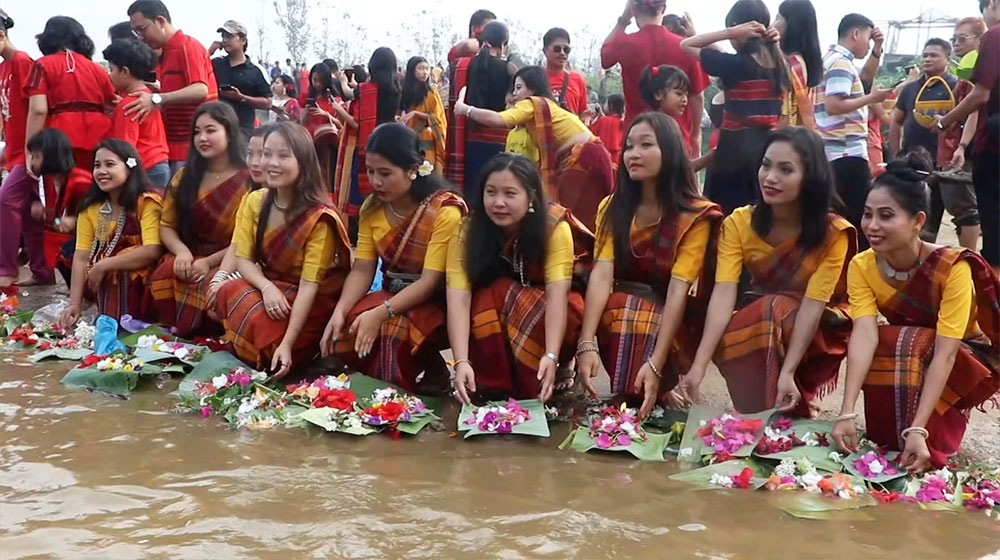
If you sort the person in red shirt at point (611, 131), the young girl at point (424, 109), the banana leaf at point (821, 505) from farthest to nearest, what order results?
the person in red shirt at point (611, 131) → the young girl at point (424, 109) → the banana leaf at point (821, 505)

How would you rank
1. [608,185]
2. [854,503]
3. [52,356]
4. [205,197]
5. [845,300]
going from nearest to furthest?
[854,503] → [845,300] → [52,356] → [205,197] → [608,185]

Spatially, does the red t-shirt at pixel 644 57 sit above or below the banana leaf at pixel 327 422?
above

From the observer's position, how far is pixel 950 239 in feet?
30.3

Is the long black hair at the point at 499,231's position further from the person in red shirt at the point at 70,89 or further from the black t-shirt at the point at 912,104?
the black t-shirt at the point at 912,104

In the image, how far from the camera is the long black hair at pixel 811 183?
11.3ft

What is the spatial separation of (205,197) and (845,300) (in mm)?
3139

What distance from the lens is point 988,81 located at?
4.66 m

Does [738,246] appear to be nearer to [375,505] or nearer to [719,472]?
[719,472]

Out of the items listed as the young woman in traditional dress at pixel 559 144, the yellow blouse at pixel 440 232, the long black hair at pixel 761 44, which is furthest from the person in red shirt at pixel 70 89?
the long black hair at pixel 761 44

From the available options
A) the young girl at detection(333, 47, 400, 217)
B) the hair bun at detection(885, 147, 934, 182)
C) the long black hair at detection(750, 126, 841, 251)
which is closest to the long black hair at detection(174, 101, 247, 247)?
the young girl at detection(333, 47, 400, 217)

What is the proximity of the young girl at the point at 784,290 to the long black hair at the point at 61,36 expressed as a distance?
14.1 feet

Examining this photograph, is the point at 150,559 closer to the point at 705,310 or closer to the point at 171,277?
the point at 705,310

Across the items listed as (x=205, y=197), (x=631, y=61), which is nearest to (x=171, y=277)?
(x=205, y=197)

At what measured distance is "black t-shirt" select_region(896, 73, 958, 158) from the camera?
6.28m
